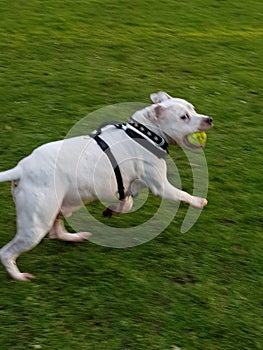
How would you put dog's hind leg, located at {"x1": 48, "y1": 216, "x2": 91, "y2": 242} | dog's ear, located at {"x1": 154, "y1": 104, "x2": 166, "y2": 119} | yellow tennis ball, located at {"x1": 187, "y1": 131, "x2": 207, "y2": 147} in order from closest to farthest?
dog's ear, located at {"x1": 154, "y1": 104, "x2": 166, "y2": 119} → yellow tennis ball, located at {"x1": 187, "y1": 131, "x2": 207, "y2": 147} → dog's hind leg, located at {"x1": 48, "y1": 216, "x2": 91, "y2": 242}

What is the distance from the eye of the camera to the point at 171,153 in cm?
653

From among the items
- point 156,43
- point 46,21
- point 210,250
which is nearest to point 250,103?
point 156,43

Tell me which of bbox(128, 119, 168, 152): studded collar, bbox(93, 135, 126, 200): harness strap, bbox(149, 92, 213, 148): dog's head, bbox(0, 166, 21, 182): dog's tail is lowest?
bbox(0, 166, 21, 182): dog's tail

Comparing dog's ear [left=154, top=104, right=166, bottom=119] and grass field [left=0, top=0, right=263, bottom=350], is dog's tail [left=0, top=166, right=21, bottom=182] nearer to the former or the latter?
A: grass field [left=0, top=0, right=263, bottom=350]

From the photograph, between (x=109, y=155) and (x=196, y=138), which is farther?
(x=196, y=138)

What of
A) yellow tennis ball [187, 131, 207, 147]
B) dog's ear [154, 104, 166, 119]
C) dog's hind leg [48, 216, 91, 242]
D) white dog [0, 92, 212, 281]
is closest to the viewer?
white dog [0, 92, 212, 281]

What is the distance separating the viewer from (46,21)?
31.5ft

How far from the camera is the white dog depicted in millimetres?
4406

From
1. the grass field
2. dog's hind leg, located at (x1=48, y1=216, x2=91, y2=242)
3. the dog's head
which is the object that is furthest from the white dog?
the grass field

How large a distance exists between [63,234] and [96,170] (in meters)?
0.83

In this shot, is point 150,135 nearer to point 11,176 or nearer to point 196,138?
point 196,138

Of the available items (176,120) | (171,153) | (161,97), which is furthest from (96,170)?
(171,153)

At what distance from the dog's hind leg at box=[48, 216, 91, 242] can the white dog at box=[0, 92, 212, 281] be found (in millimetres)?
331

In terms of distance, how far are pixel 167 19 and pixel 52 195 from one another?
20.4ft
